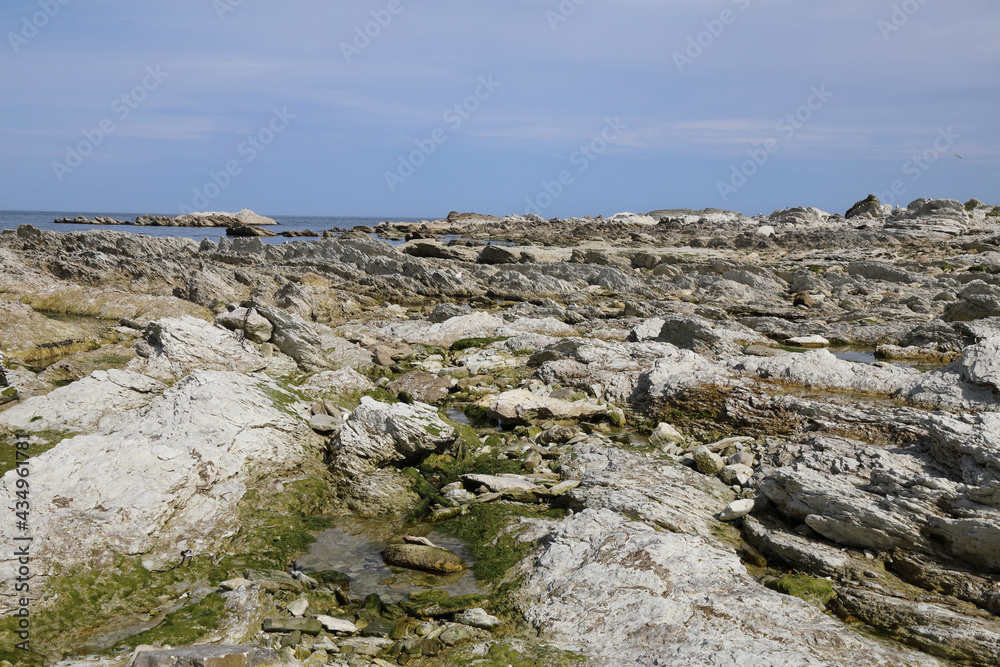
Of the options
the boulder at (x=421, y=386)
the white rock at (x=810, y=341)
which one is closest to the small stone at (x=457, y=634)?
the boulder at (x=421, y=386)

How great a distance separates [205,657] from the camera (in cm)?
492

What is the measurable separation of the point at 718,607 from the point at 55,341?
16399 millimetres

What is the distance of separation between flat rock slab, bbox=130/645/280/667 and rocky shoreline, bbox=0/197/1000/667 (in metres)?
0.03

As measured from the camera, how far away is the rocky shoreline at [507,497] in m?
5.80

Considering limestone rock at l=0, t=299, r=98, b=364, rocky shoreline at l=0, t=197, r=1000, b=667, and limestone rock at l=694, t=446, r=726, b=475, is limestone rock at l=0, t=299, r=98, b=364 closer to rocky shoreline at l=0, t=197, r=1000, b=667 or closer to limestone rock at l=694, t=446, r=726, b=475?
rocky shoreline at l=0, t=197, r=1000, b=667

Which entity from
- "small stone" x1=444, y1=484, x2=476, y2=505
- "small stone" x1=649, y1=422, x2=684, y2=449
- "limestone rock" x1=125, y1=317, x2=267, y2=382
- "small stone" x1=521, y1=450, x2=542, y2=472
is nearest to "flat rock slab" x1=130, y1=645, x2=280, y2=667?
"small stone" x1=444, y1=484, x2=476, y2=505

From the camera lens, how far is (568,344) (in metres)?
15.8

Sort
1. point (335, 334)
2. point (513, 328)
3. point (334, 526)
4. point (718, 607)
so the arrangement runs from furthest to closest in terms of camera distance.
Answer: point (513, 328) < point (335, 334) < point (334, 526) < point (718, 607)

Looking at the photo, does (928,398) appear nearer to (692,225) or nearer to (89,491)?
(89,491)

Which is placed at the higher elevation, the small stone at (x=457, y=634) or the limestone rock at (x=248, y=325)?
the limestone rock at (x=248, y=325)

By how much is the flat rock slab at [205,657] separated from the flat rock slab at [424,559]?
83.9 inches

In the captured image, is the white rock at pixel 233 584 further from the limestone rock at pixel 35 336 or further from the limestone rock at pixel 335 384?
the limestone rock at pixel 35 336

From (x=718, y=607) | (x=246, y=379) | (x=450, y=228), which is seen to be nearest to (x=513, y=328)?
(x=246, y=379)

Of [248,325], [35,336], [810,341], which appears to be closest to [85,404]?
[248,325]
